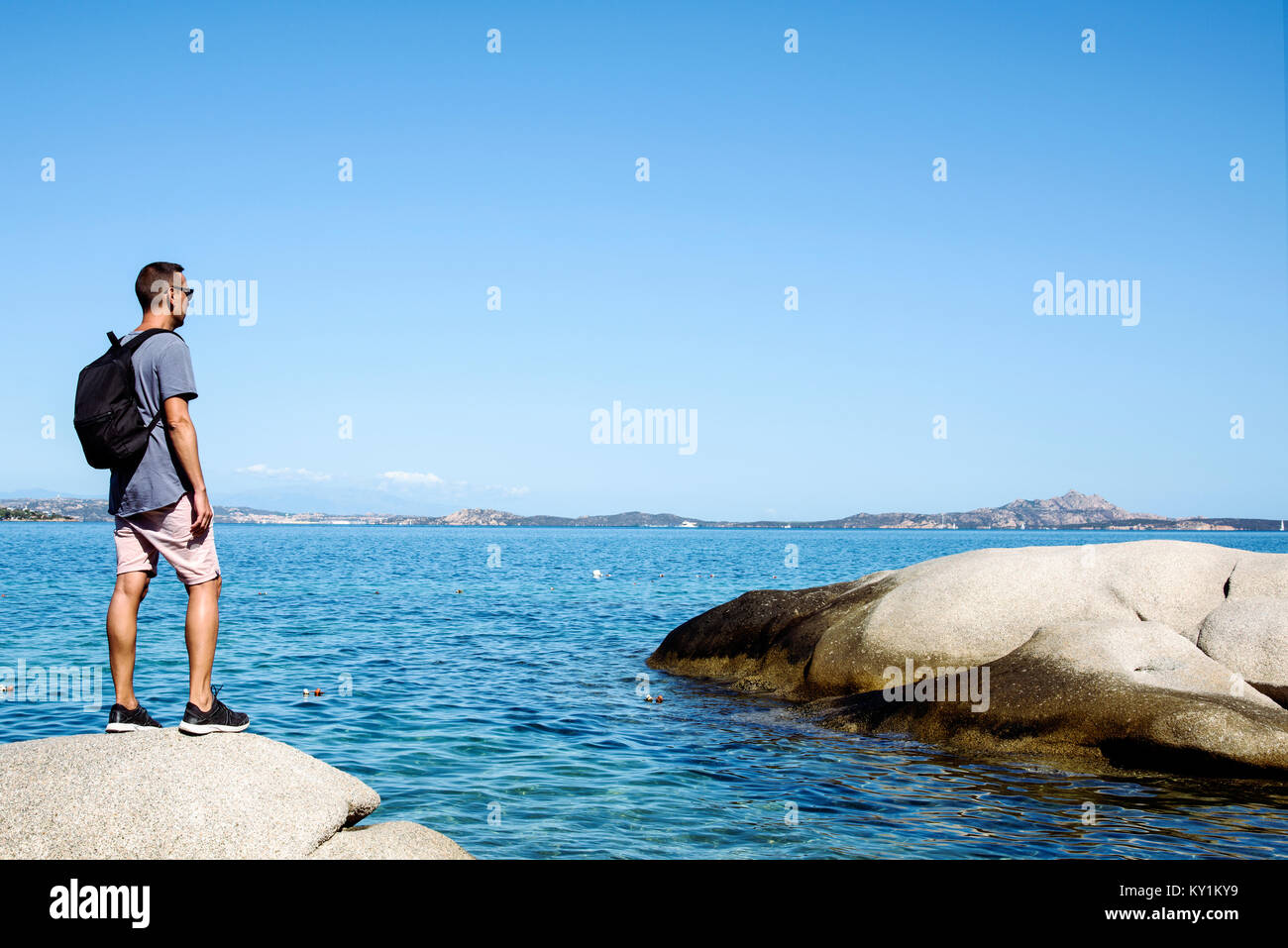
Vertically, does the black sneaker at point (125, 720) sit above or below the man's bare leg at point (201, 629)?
below

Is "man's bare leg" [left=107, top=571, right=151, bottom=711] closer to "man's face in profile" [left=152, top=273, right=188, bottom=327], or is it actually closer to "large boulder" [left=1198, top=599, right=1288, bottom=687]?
"man's face in profile" [left=152, top=273, right=188, bottom=327]

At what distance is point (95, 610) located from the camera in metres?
33.1

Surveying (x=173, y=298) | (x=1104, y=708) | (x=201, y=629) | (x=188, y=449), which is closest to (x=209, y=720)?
(x=201, y=629)

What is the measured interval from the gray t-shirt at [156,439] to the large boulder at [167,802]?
1.98 m

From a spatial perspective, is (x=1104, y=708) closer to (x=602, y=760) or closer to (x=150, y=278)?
(x=602, y=760)

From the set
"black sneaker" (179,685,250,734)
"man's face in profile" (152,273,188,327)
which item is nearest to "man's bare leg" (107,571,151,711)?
"black sneaker" (179,685,250,734)

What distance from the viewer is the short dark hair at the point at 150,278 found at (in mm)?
8062

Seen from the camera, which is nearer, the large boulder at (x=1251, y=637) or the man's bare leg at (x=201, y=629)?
the man's bare leg at (x=201, y=629)

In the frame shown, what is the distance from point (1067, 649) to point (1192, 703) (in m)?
2.00

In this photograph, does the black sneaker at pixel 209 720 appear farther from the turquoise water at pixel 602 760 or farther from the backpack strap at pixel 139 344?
the turquoise water at pixel 602 760

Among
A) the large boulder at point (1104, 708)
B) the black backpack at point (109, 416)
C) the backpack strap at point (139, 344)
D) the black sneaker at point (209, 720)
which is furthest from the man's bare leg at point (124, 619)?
the large boulder at point (1104, 708)

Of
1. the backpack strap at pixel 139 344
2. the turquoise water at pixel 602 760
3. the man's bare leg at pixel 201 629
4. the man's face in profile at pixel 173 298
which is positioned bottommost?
the turquoise water at pixel 602 760
